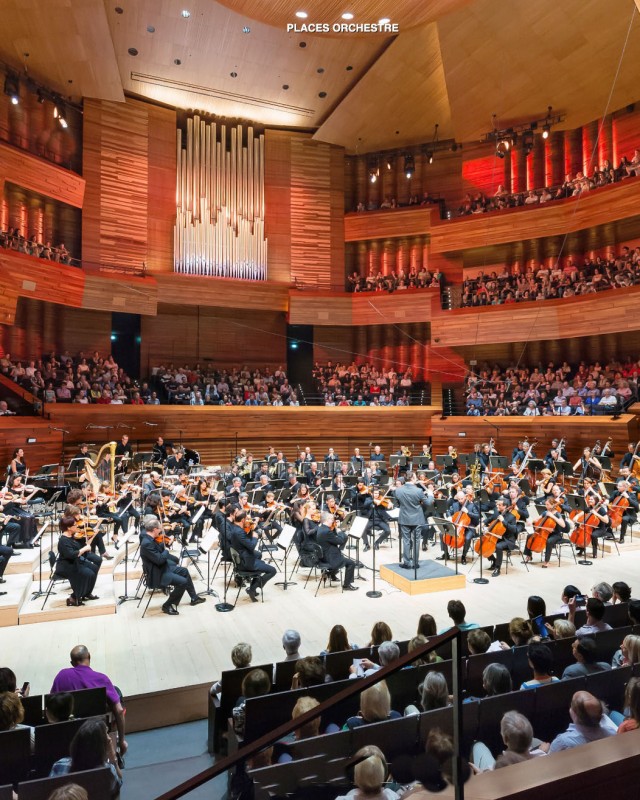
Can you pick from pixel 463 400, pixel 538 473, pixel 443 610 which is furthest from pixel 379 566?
pixel 463 400

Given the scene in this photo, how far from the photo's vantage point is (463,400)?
78.7 feet

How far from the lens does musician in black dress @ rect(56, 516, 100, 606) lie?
25.1ft

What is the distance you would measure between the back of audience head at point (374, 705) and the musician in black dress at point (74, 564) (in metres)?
5.53

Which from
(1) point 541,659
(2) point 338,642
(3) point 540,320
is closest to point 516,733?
(1) point 541,659

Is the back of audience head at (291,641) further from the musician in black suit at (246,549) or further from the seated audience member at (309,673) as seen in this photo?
the musician in black suit at (246,549)

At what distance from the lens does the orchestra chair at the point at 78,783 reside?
110 inches

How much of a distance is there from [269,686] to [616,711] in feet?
7.73

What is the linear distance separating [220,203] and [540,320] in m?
13.4

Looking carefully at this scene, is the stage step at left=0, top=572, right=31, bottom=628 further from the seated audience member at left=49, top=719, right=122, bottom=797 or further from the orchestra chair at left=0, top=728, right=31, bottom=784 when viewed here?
the seated audience member at left=49, top=719, right=122, bottom=797

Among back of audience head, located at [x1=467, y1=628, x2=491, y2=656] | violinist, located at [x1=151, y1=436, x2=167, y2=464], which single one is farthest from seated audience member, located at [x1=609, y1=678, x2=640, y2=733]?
violinist, located at [x1=151, y1=436, x2=167, y2=464]

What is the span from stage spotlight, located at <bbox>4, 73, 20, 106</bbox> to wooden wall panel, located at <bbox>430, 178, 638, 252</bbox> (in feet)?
50.2

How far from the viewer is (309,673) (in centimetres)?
425

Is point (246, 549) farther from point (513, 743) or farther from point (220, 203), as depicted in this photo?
point (220, 203)

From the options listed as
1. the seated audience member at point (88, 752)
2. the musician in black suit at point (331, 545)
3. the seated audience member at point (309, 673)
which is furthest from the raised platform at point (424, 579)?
the seated audience member at point (88, 752)
